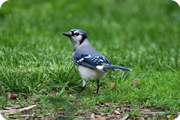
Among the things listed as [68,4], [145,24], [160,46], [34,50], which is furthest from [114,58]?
[68,4]

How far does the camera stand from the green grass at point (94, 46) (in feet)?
14.3

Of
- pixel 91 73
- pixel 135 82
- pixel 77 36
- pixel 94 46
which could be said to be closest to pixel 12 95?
pixel 91 73

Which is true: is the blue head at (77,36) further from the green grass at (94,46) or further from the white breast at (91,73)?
the white breast at (91,73)

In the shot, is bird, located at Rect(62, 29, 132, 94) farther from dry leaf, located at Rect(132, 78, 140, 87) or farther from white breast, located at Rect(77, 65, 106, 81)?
dry leaf, located at Rect(132, 78, 140, 87)

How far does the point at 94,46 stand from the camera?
24.1ft

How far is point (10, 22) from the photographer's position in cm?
875

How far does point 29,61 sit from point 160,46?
3729 millimetres

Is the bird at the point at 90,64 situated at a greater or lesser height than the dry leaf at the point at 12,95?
greater

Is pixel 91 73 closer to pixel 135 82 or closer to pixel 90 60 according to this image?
pixel 90 60

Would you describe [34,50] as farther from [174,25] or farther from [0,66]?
[174,25]

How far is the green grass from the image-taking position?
4371 mm

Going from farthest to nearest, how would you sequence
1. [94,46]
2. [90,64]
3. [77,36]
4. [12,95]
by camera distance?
1. [94,46]
2. [77,36]
3. [90,64]
4. [12,95]

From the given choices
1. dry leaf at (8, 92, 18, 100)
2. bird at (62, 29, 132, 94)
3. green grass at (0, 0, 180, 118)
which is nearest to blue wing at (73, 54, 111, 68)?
bird at (62, 29, 132, 94)

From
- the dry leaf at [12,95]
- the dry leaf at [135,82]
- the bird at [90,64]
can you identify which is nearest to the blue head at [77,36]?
the bird at [90,64]
